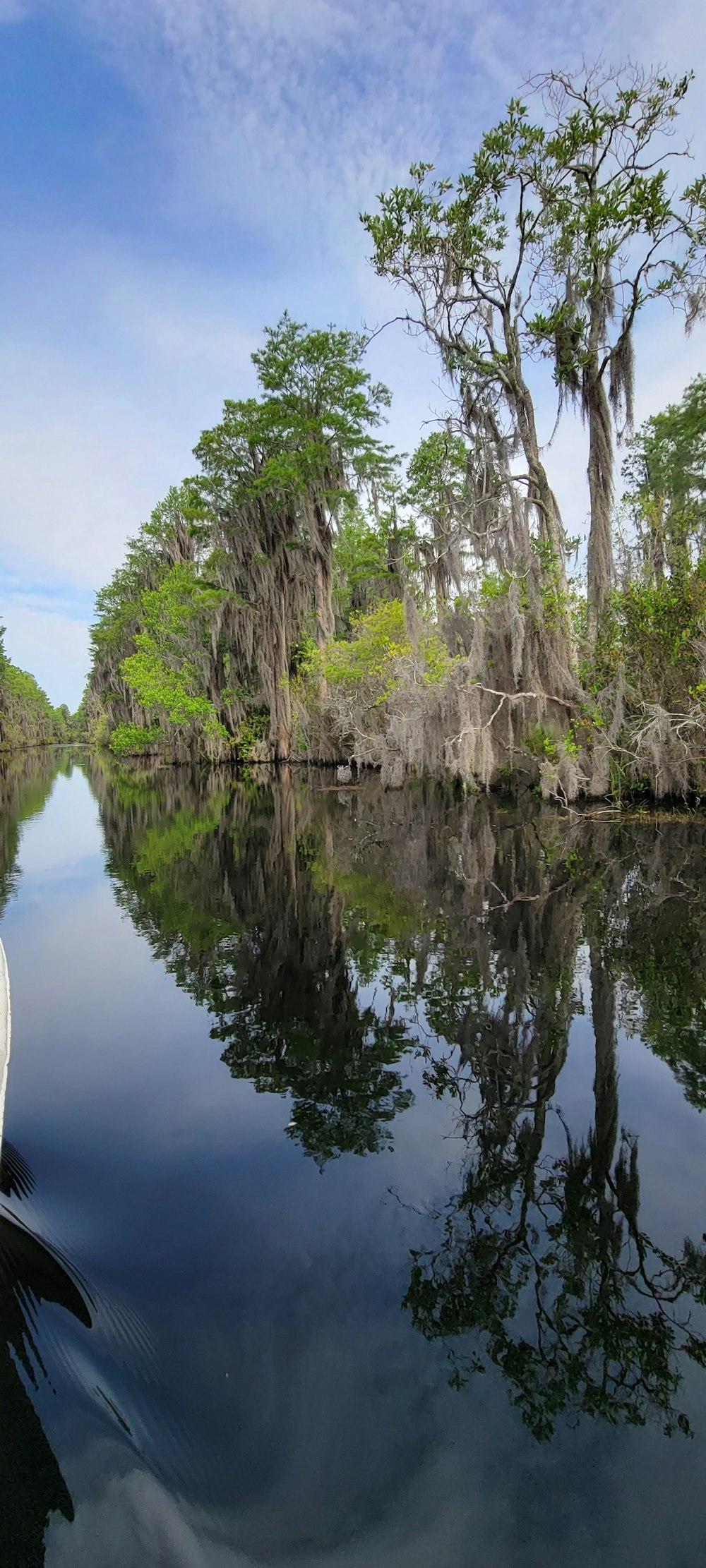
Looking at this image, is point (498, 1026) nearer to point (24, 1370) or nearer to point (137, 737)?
point (24, 1370)

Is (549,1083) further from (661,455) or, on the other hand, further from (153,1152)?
(661,455)

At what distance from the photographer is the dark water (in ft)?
5.56

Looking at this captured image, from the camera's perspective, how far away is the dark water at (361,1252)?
1.69m

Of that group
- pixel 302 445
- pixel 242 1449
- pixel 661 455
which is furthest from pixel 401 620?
pixel 242 1449

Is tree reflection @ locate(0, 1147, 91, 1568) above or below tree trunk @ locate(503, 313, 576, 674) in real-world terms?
below

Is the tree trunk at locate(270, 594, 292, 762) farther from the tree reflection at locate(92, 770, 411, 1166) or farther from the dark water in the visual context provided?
the dark water

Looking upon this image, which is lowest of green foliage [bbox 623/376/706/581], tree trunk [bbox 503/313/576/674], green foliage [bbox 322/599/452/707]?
green foliage [bbox 322/599/452/707]

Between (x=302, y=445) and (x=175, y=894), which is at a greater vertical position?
(x=302, y=445)

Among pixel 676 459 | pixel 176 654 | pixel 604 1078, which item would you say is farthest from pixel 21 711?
pixel 604 1078

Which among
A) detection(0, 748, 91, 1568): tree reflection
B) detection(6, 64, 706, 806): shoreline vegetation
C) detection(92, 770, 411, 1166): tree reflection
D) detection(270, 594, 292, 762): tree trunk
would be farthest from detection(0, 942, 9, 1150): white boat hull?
detection(270, 594, 292, 762): tree trunk

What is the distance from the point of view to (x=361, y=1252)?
258 centimetres

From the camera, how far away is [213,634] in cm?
3070

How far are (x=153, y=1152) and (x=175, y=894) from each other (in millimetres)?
5493

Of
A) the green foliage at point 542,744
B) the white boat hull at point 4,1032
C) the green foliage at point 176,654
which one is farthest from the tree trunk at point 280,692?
the white boat hull at point 4,1032
